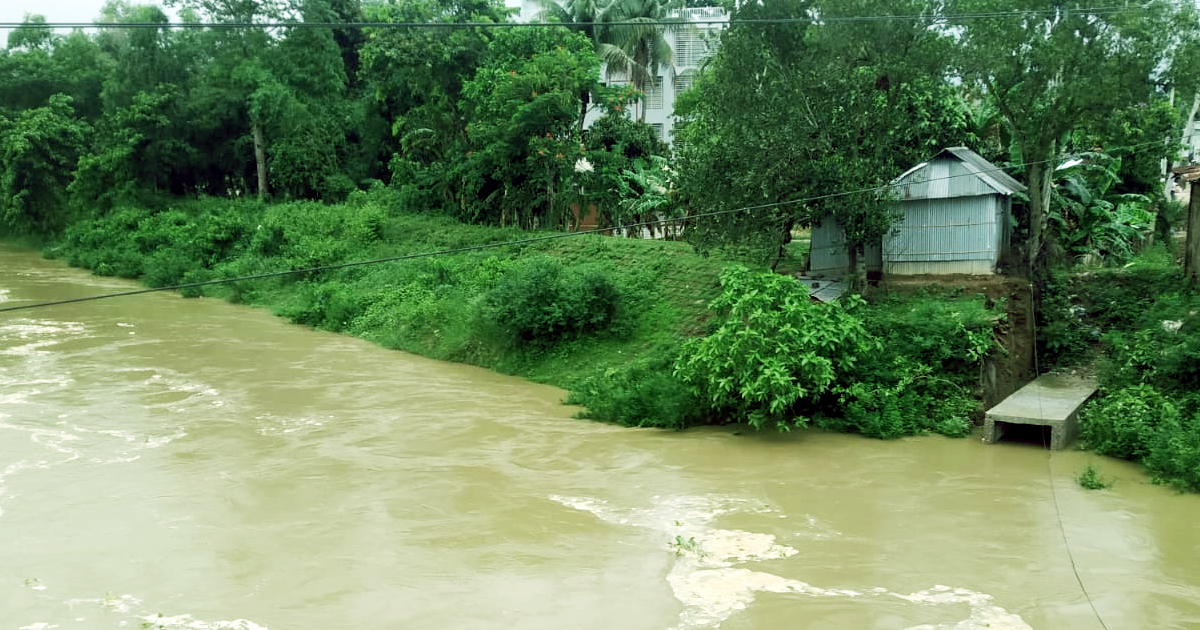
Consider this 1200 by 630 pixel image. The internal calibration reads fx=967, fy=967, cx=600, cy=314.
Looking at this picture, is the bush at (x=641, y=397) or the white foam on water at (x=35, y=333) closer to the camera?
the bush at (x=641, y=397)

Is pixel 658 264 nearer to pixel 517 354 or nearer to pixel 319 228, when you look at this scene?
pixel 517 354

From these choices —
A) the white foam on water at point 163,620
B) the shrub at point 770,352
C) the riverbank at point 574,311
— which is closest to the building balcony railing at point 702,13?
the riverbank at point 574,311

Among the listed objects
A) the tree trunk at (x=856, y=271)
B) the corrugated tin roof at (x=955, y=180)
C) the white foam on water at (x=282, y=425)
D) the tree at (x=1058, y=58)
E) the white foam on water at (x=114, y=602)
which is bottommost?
the white foam on water at (x=114, y=602)

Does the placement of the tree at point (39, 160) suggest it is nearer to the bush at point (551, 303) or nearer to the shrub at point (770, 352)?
the bush at point (551, 303)

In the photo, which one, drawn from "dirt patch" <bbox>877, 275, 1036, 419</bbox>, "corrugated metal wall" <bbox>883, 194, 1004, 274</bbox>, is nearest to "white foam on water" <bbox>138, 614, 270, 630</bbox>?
"dirt patch" <bbox>877, 275, 1036, 419</bbox>

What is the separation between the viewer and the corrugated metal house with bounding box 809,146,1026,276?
49.2ft

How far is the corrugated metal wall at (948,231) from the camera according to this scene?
15047 mm

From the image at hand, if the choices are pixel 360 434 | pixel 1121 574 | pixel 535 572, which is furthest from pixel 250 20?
pixel 1121 574

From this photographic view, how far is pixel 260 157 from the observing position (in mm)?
32281

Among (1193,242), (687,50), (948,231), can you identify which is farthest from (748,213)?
(687,50)

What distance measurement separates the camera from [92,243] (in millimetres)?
32188

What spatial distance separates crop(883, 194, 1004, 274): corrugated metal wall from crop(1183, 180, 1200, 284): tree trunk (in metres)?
2.55

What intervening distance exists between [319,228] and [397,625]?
2163 cm

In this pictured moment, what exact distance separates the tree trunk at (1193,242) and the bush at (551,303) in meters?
8.81
